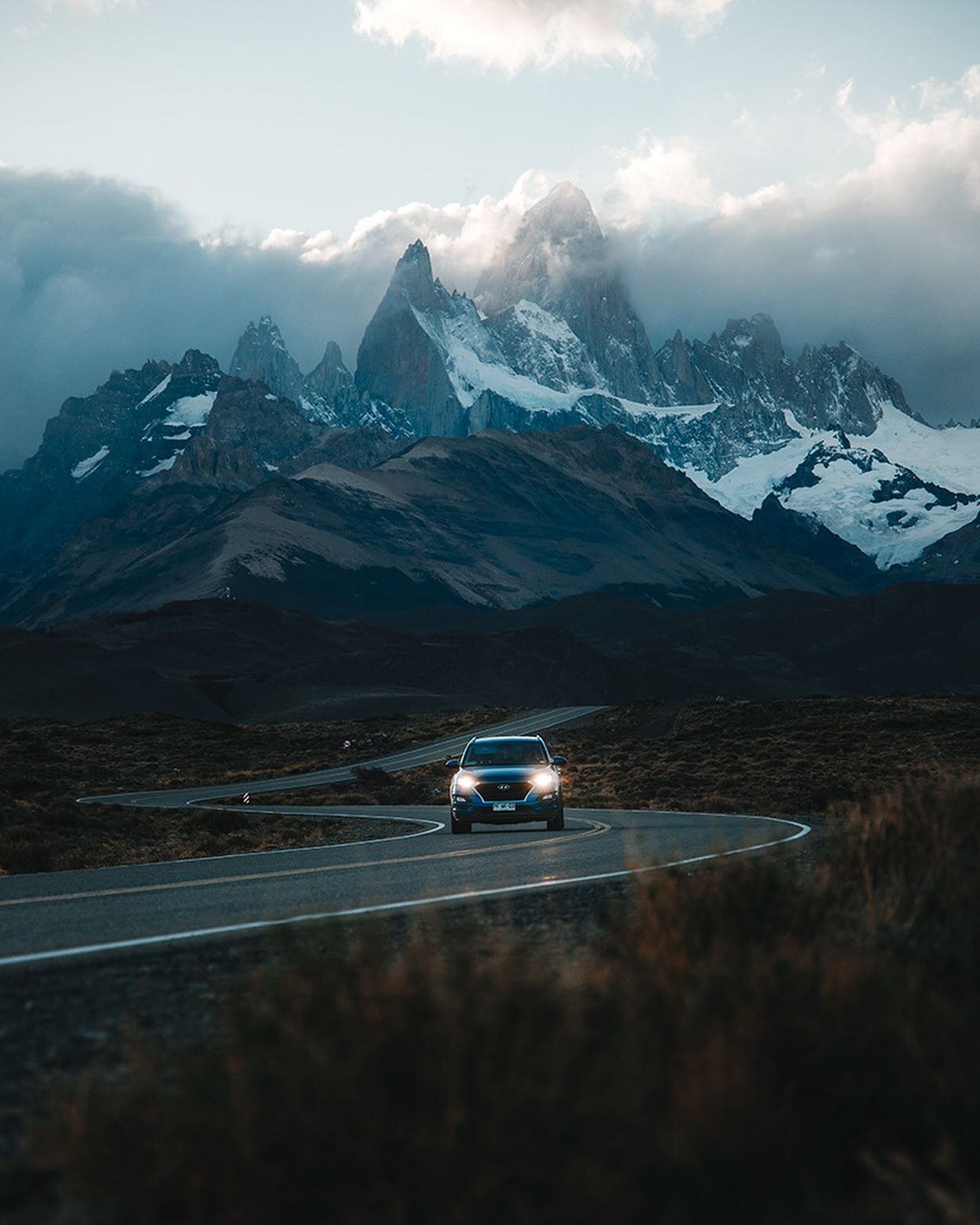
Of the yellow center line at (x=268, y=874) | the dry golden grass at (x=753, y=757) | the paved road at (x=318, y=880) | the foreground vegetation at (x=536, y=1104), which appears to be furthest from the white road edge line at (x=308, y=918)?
the dry golden grass at (x=753, y=757)

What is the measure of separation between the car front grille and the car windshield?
2.83ft

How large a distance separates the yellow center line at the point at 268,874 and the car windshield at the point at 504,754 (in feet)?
16.0

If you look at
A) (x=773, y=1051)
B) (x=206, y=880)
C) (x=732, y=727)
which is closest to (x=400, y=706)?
(x=732, y=727)

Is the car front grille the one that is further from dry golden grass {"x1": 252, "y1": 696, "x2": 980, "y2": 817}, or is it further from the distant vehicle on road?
dry golden grass {"x1": 252, "y1": 696, "x2": 980, "y2": 817}

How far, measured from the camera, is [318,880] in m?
14.7

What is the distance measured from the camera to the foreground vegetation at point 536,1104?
4.04m

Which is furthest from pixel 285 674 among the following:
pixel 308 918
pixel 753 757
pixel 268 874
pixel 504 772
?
pixel 308 918

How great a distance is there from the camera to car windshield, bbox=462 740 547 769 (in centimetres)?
2700

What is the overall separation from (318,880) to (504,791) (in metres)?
11.5

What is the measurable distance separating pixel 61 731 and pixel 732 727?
48696 millimetres

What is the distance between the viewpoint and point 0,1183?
462 centimetres

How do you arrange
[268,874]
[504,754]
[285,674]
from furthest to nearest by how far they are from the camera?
[285,674] → [504,754] → [268,874]

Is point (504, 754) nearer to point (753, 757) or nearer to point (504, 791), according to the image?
point (504, 791)

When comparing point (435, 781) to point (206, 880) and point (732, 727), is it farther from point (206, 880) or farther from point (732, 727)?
point (206, 880)
